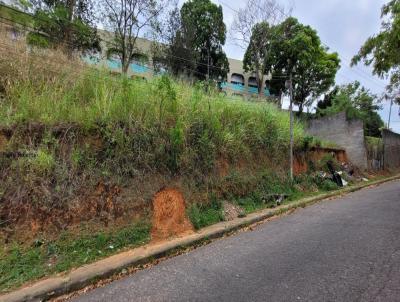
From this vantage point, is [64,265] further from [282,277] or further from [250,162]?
[250,162]

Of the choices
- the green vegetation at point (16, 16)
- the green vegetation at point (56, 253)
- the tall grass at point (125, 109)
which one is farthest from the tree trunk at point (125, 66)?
the green vegetation at point (56, 253)

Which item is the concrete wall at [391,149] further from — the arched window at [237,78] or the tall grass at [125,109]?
the arched window at [237,78]

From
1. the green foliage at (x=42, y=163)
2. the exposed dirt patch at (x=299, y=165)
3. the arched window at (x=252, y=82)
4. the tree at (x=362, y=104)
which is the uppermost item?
the arched window at (x=252, y=82)

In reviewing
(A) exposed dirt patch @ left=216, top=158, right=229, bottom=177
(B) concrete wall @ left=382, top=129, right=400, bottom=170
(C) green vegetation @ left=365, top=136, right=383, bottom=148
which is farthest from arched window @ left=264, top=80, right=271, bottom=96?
(A) exposed dirt patch @ left=216, top=158, right=229, bottom=177

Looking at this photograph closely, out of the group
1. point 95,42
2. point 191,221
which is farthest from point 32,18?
point 191,221

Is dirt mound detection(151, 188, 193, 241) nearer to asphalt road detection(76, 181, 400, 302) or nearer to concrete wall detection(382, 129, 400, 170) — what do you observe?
asphalt road detection(76, 181, 400, 302)

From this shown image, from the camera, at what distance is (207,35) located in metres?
26.1

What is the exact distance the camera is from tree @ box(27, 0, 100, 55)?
14234mm

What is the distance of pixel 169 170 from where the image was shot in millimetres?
6141

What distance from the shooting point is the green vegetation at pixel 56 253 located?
12.3 feet

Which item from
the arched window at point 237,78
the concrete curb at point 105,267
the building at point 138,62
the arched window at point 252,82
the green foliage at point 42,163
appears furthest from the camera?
the arched window at point 252,82

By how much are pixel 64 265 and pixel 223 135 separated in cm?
469

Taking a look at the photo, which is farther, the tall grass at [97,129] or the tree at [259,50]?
the tree at [259,50]

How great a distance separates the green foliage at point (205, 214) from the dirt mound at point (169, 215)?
0.48ft
